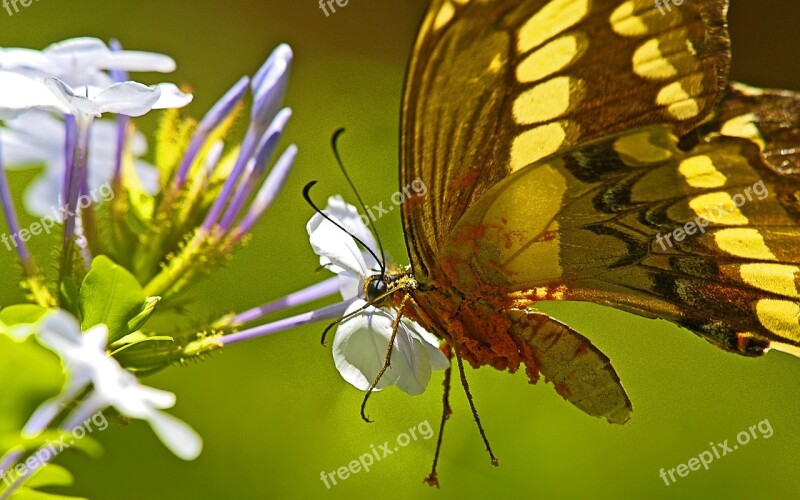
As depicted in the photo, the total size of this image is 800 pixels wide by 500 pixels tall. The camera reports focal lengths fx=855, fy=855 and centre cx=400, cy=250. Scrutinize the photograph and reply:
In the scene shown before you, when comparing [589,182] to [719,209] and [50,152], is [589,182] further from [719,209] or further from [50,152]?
[50,152]

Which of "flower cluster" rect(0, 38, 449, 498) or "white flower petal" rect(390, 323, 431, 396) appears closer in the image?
"flower cluster" rect(0, 38, 449, 498)

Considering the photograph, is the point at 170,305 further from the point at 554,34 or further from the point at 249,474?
the point at 249,474

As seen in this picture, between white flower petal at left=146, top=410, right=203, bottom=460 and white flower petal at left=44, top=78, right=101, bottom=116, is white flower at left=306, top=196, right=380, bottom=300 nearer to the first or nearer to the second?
white flower petal at left=44, top=78, right=101, bottom=116

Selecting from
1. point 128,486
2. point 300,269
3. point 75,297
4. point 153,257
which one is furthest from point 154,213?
point 300,269

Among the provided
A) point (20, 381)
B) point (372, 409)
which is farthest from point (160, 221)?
point (372, 409)

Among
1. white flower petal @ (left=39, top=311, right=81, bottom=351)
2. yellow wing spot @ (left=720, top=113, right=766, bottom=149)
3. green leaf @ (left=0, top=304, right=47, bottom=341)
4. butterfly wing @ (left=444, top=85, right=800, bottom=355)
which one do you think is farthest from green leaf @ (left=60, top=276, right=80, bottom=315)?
yellow wing spot @ (left=720, top=113, right=766, bottom=149)

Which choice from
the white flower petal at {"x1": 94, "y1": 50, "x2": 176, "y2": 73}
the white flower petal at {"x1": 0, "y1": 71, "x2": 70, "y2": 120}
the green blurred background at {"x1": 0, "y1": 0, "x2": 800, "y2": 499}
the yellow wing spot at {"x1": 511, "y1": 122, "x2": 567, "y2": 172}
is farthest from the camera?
the green blurred background at {"x1": 0, "y1": 0, "x2": 800, "y2": 499}

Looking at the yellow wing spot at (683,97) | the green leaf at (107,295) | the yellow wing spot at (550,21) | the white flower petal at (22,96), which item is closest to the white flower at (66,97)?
the white flower petal at (22,96)
